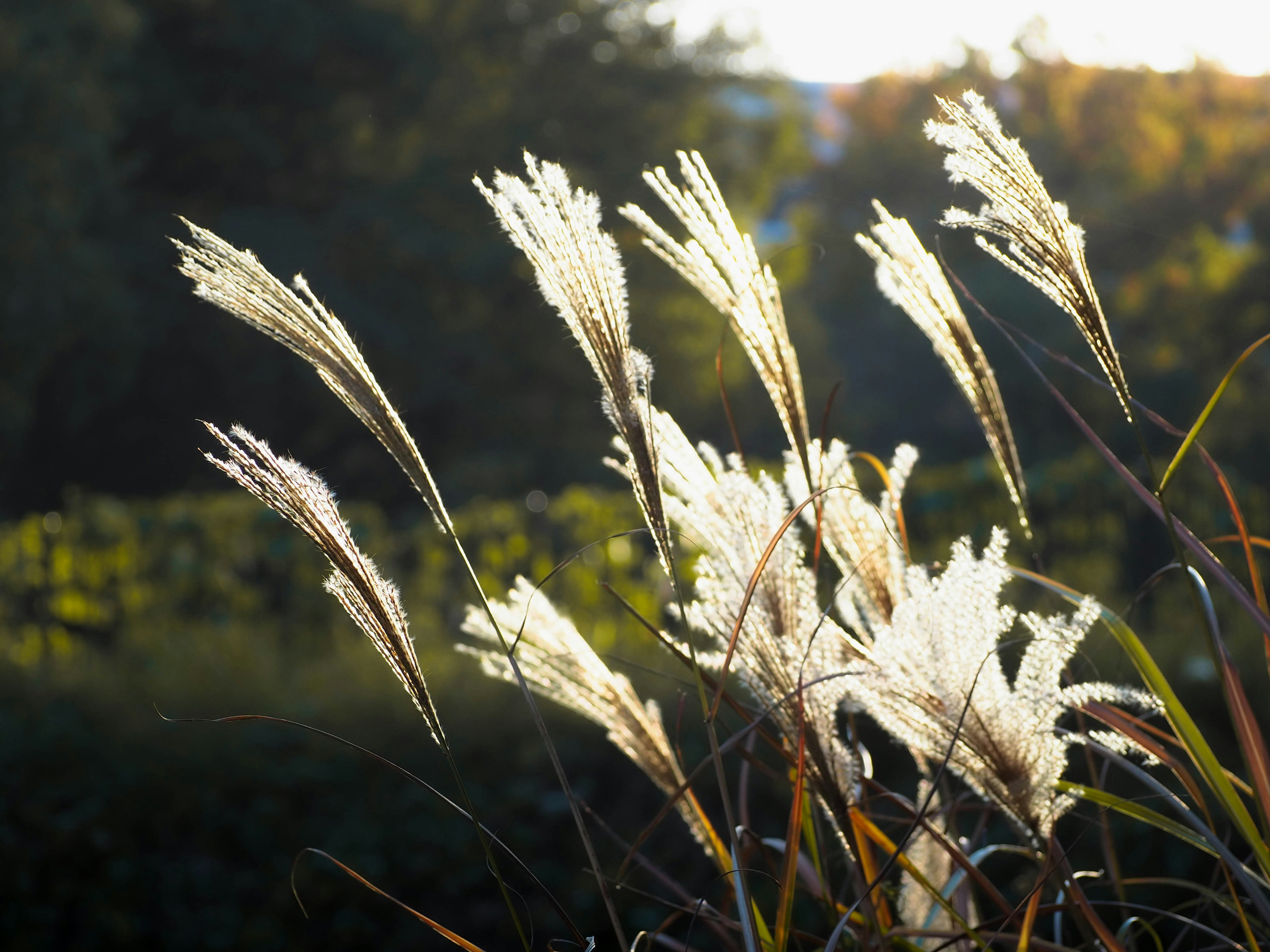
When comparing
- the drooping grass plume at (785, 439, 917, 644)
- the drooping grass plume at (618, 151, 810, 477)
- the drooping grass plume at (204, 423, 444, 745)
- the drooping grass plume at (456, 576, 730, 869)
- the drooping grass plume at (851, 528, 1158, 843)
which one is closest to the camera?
the drooping grass plume at (204, 423, 444, 745)

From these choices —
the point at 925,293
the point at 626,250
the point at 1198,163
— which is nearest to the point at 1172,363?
the point at 1198,163

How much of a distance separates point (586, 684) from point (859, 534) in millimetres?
397

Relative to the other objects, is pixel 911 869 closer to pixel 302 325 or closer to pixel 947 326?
pixel 947 326

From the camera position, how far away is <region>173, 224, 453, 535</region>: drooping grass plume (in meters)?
0.89

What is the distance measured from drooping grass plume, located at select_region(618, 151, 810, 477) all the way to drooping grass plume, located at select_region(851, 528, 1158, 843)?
28 centimetres

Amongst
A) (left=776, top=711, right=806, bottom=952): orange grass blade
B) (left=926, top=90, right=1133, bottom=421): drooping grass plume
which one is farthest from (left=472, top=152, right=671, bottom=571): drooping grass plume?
(left=926, top=90, right=1133, bottom=421): drooping grass plume

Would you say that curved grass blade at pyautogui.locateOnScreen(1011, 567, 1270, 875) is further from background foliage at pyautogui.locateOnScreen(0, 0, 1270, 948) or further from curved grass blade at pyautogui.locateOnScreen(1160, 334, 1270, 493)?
background foliage at pyautogui.locateOnScreen(0, 0, 1270, 948)

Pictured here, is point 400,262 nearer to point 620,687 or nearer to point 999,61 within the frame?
point 999,61

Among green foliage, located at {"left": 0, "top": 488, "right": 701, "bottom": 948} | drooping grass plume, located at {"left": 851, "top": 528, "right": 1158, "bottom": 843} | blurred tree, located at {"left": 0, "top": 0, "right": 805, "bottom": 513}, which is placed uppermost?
blurred tree, located at {"left": 0, "top": 0, "right": 805, "bottom": 513}

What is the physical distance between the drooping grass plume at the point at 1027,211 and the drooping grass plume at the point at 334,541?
0.63 metres

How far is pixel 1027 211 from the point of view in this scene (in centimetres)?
95

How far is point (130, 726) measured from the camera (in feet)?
12.7

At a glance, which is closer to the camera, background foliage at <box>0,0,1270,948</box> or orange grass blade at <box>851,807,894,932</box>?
orange grass blade at <box>851,807,894,932</box>

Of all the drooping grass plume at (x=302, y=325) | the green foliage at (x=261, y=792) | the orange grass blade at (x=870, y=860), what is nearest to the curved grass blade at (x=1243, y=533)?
the orange grass blade at (x=870, y=860)
